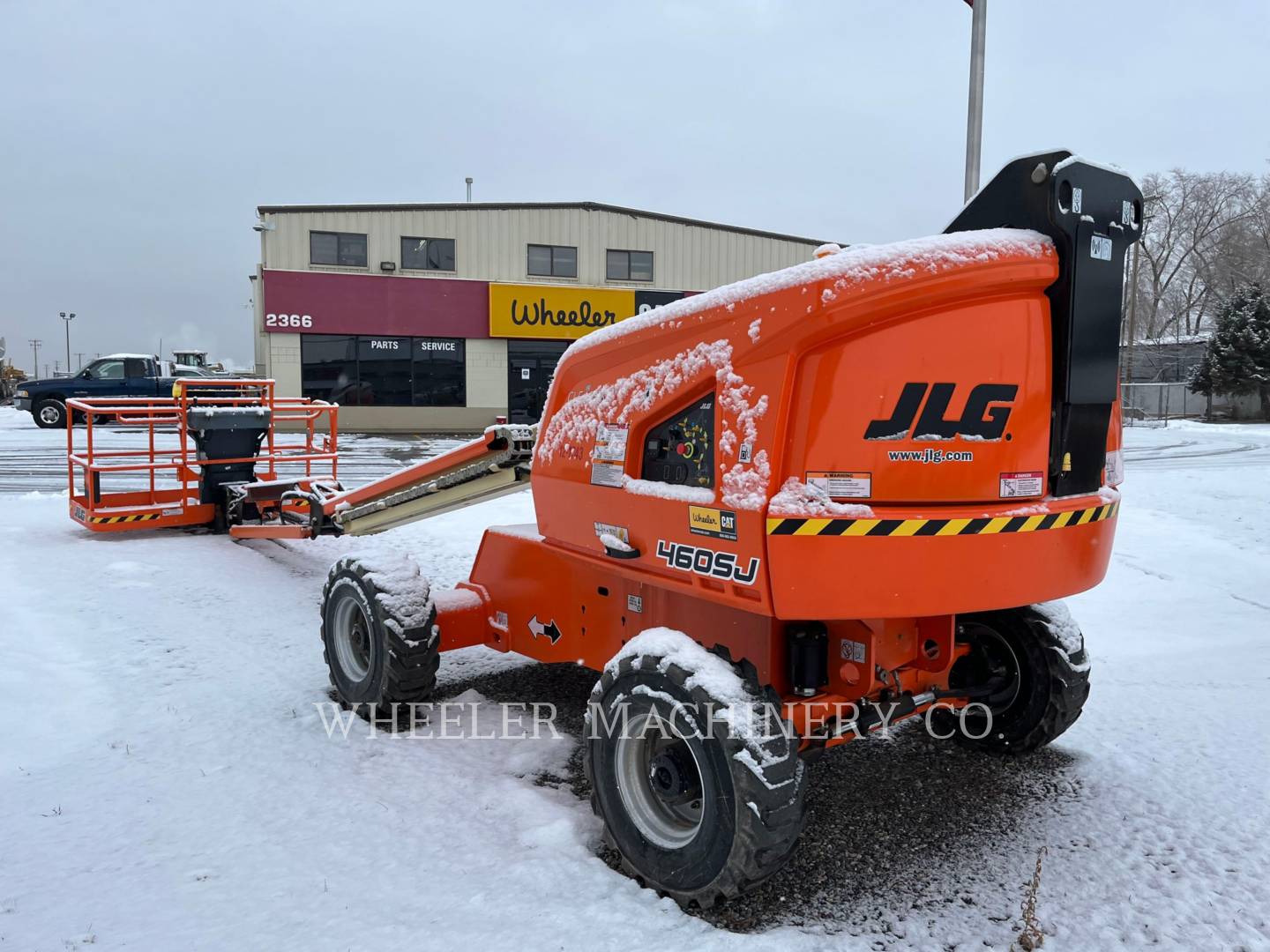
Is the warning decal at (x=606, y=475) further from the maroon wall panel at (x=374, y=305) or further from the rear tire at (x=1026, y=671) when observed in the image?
the maroon wall panel at (x=374, y=305)

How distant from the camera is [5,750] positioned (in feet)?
14.1

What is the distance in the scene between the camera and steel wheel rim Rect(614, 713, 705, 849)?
331 centimetres

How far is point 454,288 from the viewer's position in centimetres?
2869

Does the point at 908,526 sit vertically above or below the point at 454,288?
below

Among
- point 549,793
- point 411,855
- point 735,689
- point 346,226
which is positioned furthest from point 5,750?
point 346,226

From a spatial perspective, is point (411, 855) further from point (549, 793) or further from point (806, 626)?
point (806, 626)

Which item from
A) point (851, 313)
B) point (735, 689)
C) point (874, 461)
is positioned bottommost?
point (735, 689)

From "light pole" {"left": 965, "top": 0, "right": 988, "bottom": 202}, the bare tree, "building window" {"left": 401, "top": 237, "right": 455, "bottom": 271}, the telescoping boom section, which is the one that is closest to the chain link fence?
the bare tree

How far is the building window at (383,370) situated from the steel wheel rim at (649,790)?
26.5m

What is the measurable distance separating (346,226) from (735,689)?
2736cm

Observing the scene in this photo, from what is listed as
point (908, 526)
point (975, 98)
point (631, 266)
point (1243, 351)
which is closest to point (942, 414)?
point (908, 526)

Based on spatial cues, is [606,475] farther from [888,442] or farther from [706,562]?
[888,442]

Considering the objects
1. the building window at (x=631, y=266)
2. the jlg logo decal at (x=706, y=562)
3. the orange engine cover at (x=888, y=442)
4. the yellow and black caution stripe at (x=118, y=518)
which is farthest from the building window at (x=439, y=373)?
the orange engine cover at (x=888, y=442)

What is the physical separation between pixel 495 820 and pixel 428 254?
26819 mm
